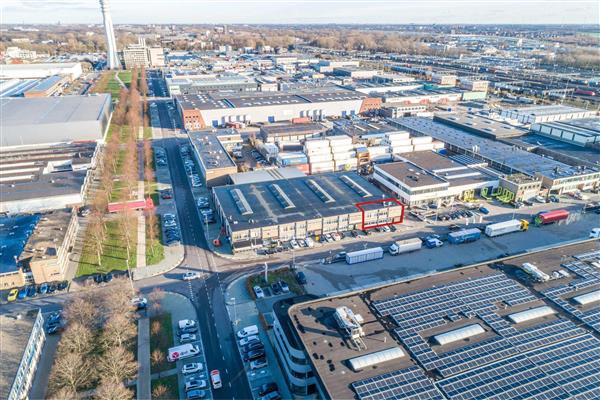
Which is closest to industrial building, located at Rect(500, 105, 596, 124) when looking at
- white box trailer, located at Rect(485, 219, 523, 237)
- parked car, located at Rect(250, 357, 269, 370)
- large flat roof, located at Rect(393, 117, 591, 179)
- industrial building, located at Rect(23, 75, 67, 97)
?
large flat roof, located at Rect(393, 117, 591, 179)

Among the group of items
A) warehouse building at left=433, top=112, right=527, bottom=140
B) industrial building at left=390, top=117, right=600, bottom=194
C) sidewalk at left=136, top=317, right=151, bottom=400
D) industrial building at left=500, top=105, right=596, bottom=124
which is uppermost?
industrial building at left=500, top=105, right=596, bottom=124

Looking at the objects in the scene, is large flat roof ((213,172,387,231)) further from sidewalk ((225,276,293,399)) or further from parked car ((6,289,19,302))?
parked car ((6,289,19,302))

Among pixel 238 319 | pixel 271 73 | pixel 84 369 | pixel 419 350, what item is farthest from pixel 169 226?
pixel 271 73

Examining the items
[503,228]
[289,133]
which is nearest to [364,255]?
[503,228]

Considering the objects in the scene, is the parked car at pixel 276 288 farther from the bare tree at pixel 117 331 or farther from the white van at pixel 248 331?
the bare tree at pixel 117 331

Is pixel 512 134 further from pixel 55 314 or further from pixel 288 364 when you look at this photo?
pixel 55 314
